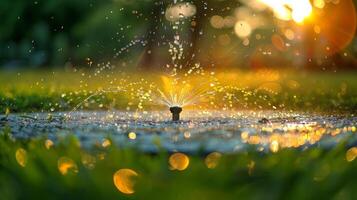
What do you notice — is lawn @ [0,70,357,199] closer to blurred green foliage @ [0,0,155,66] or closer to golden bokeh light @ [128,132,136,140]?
golden bokeh light @ [128,132,136,140]

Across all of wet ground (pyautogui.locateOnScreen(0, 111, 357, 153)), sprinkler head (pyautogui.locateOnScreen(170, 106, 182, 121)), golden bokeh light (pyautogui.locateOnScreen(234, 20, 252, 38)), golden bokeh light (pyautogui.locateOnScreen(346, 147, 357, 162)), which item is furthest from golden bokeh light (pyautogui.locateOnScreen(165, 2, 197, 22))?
golden bokeh light (pyautogui.locateOnScreen(346, 147, 357, 162))

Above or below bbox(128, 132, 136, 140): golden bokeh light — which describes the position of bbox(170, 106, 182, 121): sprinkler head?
above

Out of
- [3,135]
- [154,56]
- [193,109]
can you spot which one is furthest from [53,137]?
[154,56]

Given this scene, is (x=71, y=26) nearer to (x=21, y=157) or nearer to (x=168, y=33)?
(x=168, y=33)

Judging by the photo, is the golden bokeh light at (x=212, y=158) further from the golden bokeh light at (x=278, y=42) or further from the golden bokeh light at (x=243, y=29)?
the golden bokeh light at (x=278, y=42)

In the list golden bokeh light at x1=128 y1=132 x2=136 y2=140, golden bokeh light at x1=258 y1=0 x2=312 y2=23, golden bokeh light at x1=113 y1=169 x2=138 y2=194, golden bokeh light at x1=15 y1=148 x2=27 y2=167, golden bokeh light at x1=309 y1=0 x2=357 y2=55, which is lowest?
golden bokeh light at x1=113 y1=169 x2=138 y2=194

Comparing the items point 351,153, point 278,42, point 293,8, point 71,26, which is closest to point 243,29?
point 278,42

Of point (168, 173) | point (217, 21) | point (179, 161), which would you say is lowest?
point (168, 173)
